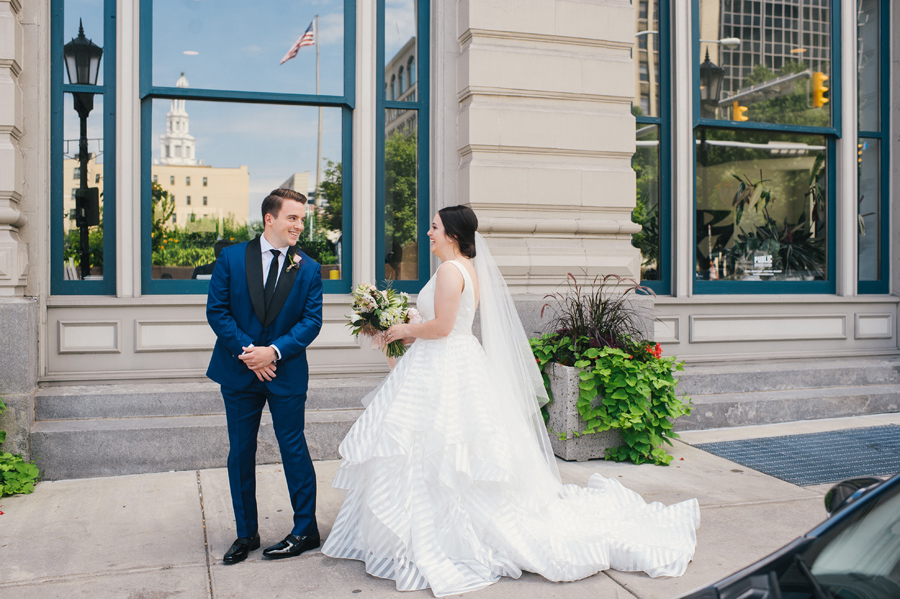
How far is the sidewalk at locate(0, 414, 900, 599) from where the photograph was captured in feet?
13.3

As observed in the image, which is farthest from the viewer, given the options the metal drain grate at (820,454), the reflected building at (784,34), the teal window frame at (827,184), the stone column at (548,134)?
the reflected building at (784,34)

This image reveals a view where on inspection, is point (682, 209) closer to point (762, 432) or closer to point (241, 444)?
point (762, 432)

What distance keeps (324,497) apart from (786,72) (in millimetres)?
7576

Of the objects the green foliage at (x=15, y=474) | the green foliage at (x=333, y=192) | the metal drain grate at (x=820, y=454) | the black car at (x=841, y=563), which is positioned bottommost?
the metal drain grate at (x=820, y=454)

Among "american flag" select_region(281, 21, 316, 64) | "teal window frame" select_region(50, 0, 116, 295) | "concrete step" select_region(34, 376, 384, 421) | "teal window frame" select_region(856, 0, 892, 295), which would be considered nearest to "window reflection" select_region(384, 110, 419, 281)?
"american flag" select_region(281, 21, 316, 64)

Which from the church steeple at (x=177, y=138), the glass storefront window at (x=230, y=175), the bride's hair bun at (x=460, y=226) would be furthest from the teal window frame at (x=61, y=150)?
the bride's hair bun at (x=460, y=226)

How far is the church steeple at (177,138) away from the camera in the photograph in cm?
732

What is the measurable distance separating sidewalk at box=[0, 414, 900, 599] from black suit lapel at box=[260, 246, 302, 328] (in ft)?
4.69

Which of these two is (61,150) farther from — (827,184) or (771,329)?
(827,184)

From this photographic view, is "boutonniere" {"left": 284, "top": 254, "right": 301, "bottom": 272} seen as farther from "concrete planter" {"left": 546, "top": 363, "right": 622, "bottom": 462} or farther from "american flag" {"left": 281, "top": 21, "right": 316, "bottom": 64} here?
"american flag" {"left": 281, "top": 21, "right": 316, "bottom": 64}

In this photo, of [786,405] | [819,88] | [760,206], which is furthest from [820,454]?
[819,88]

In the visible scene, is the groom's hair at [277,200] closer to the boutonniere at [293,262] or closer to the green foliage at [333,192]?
the boutonniere at [293,262]

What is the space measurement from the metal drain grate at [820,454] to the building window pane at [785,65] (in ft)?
12.9

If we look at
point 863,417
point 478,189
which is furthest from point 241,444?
point 863,417
